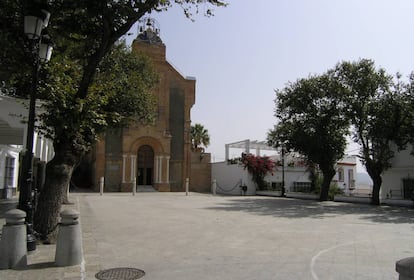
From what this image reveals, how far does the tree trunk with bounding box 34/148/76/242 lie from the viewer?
8656mm

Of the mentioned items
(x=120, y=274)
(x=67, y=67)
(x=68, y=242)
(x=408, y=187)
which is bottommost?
(x=120, y=274)

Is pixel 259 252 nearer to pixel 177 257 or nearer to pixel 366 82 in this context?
pixel 177 257

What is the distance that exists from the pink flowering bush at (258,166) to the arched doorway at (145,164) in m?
10.0

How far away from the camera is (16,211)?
6715 mm

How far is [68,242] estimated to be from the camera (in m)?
6.87

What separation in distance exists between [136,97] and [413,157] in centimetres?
1999

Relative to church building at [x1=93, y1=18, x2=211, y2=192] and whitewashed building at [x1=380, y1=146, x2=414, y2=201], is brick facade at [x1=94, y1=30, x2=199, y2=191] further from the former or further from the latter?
whitewashed building at [x1=380, y1=146, x2=414, y2=201]

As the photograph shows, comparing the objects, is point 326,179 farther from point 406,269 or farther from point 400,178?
point 406,269

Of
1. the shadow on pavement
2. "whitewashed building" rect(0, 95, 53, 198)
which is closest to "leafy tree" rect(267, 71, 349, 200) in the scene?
the shadow on pavement

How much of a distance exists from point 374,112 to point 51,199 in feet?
69.5

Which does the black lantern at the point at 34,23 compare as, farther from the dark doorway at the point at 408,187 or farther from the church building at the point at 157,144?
the church building at the point at 157,144

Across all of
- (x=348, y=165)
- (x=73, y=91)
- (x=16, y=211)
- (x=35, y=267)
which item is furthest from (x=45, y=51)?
(x=348, y=165)

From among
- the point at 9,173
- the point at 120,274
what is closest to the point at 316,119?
the point at 9,173

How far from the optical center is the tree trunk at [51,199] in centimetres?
866
